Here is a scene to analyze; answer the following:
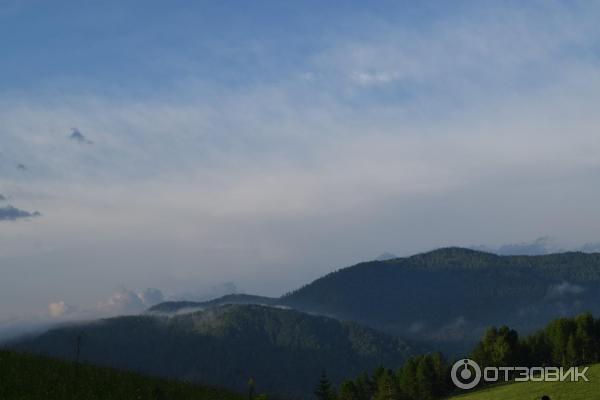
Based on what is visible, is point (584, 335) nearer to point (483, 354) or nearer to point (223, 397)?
point (483, 354)

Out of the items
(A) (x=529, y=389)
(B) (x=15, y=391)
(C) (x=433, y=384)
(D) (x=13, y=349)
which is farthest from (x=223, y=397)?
(C) (x=433, y=384)

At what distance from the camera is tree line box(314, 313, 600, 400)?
126 m

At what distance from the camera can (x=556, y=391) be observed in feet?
208

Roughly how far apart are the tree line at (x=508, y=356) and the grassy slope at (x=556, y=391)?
53.4m

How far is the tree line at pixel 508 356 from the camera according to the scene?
415ft

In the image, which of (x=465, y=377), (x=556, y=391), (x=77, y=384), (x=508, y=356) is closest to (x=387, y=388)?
(x=465, y=377)

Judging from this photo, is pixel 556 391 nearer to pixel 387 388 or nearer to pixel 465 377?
pixel 465 377

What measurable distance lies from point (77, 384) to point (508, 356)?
115654 millimetres

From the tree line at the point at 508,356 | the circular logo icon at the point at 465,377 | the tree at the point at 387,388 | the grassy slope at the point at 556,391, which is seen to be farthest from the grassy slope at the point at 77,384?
the tree at the point at 387,388

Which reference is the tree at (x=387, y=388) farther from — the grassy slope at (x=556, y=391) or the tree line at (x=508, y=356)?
the grassy slope at (x=556, y=391)

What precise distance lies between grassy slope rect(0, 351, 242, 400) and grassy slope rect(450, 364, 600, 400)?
135ft

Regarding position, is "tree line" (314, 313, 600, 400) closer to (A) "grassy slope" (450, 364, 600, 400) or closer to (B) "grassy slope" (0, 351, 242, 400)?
(A) "grassy slope" (450, 364, 600, 400)

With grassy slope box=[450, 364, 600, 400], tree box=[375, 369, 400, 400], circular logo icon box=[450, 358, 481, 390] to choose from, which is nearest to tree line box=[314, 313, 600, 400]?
tree box=[375, 369, 400, 400]

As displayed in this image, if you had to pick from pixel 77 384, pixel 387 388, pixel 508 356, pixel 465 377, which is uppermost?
pixel 77 384
